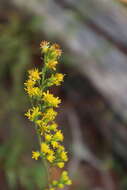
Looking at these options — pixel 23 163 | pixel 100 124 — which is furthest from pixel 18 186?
pixel 100 124

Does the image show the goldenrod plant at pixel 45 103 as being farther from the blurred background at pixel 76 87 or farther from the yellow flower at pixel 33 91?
the blurred background at pixel 76 87

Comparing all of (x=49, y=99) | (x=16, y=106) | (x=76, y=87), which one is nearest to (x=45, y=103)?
(x=49, y=99)

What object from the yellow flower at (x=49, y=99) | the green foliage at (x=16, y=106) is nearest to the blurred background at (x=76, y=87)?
the green foliage at (x=16, y=106)

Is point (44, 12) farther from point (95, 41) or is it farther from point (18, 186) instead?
point (18, 186)

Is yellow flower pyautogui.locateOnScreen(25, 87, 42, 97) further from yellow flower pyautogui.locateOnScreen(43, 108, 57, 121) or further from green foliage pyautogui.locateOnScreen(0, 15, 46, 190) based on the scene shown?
green foliage pyautogui.locateOnScreen(0, 15, 46, 190)

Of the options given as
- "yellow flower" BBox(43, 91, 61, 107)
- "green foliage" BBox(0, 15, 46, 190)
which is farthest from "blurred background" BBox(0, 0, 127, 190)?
"yellow flower" BBox(43, 91, 61, 107)

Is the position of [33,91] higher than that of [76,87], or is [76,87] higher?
[76,87]

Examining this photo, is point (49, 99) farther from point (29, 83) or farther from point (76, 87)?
point (76, 87)

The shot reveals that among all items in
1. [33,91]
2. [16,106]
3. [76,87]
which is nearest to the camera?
[33,91]
